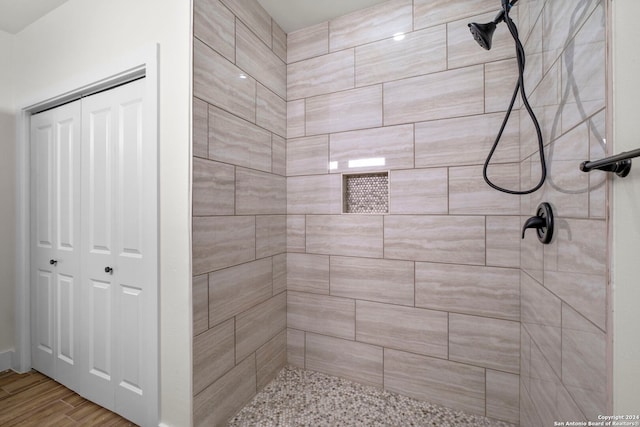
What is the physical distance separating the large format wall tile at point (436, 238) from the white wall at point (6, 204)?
2.73 m

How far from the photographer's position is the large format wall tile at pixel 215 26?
1305 millimetres

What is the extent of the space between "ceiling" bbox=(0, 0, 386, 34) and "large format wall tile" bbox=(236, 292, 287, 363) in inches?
77.6

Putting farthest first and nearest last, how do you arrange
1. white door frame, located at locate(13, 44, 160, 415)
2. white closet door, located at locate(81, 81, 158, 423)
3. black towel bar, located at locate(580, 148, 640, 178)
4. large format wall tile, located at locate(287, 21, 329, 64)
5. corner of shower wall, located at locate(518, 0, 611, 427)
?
large format wall tile, located at locate(287, 21, 329, 64)
white door frame, located at locate(13, 44, 160, 415)
white closet door, located at locate(81, 81, 158, 423)
corner of shower wall, located at locate(518, 0, 611, 427)
black towel bar, located at locate(580, 148, 640, 178)

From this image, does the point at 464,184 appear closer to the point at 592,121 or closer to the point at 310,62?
the point at 592,121

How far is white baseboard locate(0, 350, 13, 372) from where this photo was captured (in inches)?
76.8

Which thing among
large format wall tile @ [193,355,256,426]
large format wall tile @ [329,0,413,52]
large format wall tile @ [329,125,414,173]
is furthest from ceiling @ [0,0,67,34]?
large format wall tile @ [193,355,256,426]

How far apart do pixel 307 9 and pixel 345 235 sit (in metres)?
1.55

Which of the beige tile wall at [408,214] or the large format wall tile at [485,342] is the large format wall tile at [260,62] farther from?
the large format wall tile at [485,342]

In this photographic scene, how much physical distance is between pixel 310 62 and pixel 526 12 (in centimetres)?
126

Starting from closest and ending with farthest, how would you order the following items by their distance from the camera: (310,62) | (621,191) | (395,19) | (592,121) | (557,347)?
(621,191) < (592,121) < (557,347) < (395,19) < (310,62)

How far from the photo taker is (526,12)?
1.32m

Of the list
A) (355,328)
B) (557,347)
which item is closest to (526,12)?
Result: (557,347)

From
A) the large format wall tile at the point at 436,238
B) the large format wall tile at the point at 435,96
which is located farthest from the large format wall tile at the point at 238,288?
the large format wall tile at the point at 435,96

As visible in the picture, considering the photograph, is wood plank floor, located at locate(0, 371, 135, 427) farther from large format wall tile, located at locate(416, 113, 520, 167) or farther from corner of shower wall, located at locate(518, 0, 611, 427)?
large format wall tile, located at locate(416, 113, 520, 167)
